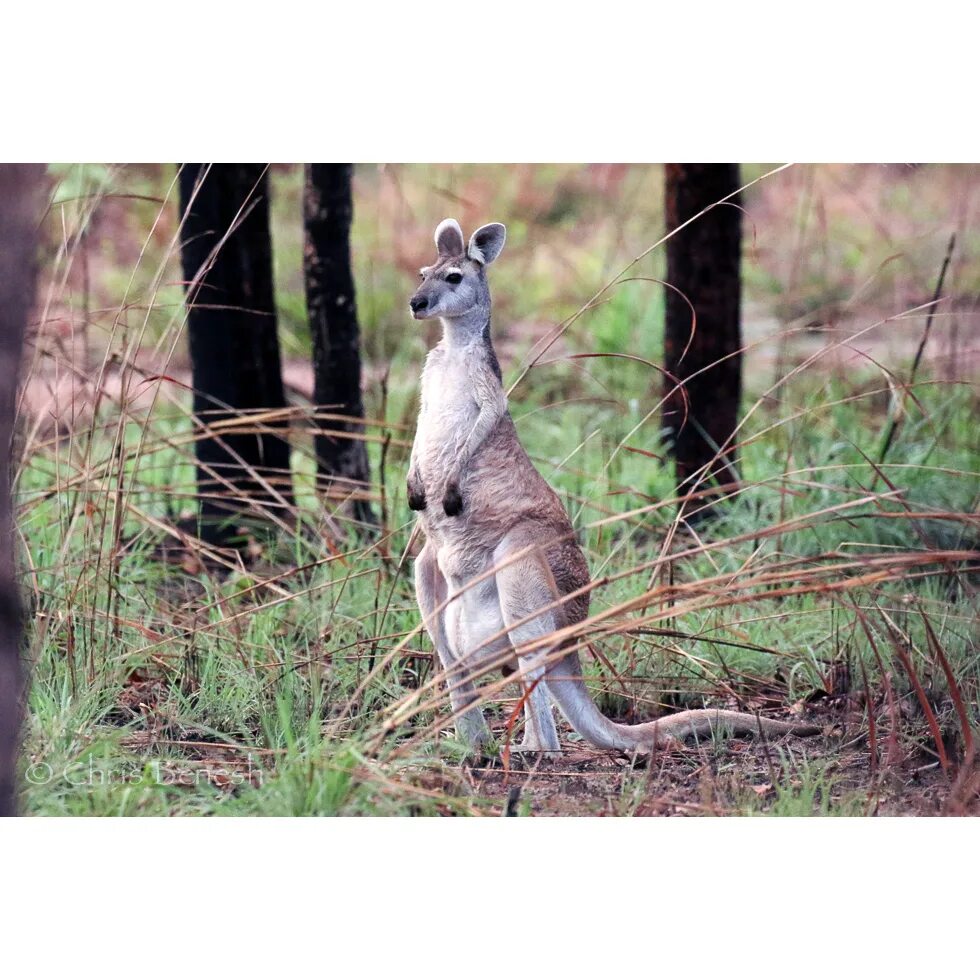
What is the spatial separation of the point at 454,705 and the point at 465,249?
146cm

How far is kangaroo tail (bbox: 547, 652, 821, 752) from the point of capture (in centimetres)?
393

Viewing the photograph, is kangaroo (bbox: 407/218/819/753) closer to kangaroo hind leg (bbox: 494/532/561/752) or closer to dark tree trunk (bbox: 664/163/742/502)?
kangaroo hind leg (bbox: 494/532/561/752)

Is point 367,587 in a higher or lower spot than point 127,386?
lower

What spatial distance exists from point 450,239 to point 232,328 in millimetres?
1924

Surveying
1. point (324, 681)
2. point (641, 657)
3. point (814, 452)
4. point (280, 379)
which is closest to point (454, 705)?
point (324, 681)

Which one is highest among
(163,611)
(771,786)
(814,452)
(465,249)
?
(465,249)

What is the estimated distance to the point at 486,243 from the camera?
13.2 feet

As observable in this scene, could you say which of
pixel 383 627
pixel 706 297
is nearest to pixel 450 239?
pixel 383 627

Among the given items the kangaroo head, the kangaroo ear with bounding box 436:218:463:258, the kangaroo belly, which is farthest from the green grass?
the kangaroo ear with bounding box 436:218:463:258

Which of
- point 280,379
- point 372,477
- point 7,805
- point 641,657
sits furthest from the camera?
point 372,477

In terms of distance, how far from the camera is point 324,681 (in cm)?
424

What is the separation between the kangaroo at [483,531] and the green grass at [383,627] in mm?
156

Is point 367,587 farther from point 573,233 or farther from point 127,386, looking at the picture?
point 573,233

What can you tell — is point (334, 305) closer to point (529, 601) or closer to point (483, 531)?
point (483, 531)
